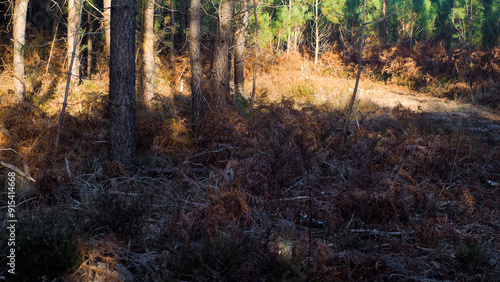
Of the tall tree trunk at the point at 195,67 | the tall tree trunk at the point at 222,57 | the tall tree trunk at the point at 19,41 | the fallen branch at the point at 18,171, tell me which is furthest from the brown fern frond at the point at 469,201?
the tall tree trunk at the point at 19,41

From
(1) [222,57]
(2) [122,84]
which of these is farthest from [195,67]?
(2) [122,84]

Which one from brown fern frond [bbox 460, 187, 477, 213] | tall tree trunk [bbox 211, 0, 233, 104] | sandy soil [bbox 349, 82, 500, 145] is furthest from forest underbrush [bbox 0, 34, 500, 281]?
tall tree trunk [bbox 211, 0, 233, 104]

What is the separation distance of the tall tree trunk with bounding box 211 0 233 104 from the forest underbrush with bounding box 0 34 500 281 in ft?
4.40

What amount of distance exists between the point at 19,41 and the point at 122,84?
19.0ft

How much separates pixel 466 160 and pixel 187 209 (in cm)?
500

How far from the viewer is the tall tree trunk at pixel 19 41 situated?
9.32 metres

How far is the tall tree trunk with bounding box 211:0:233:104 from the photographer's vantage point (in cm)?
877

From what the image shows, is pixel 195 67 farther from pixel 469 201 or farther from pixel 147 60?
pixel 469 201

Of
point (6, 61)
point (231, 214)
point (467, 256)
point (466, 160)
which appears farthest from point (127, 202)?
point (6, 61)

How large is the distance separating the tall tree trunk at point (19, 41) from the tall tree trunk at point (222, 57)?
4.89 meters

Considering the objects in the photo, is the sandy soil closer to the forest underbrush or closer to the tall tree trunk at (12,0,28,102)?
the forest underbrush

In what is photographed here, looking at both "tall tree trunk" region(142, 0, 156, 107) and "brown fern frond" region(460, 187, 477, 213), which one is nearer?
"brown fern frond" region(460, 187, 477, 213)

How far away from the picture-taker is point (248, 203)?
13.6ft

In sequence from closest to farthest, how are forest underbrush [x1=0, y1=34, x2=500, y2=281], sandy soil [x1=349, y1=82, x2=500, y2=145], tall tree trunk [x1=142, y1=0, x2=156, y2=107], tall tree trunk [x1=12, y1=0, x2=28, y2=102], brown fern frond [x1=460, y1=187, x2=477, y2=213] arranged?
forest underbrush [x1=0, y1=34, x2=500, y2=281] → brown fern frond [x1=460, y1=187, x2=477, y2=213] → sandy soil [x1=349, y1=82, x2=500, y2=145] → tall tree trunk [x1=12, y1=0, x2=28, y2=102] → tall tree trunk [x1=142, y1=0, x2=156, y2=107]
